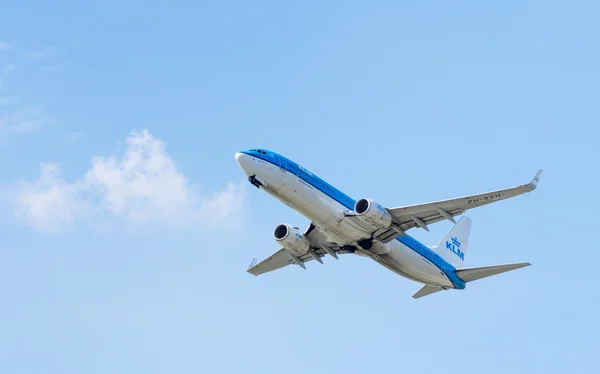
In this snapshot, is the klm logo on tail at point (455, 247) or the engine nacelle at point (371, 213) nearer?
the engine nacelle at point (371, 213)

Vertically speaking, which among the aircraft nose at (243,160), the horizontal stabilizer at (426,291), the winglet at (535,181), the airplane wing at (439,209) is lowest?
the winglet at (535,181)

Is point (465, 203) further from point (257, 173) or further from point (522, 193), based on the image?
point (257, 173)

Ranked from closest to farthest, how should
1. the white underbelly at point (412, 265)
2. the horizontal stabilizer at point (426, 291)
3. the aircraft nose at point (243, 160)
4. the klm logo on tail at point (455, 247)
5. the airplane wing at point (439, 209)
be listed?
the airplane wing at point (439, 209)
the aircraft nose at point (243, 160)
the white underbelly at point (412, 265)
the horizontal stabilizer at point (426, 291)
the klm logo on tail at point (455, 247)

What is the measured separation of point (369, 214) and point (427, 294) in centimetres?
1275

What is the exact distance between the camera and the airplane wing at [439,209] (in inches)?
1980

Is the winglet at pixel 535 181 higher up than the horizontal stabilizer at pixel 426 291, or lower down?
lower down

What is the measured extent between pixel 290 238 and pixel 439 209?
10304 millimetres

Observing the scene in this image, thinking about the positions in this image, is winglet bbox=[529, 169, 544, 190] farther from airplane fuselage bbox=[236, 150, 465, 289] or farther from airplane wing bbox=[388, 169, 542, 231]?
airplane fuselage bbox=[236, 150, 465, 289]

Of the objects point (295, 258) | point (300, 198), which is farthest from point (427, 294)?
point (300, 198)

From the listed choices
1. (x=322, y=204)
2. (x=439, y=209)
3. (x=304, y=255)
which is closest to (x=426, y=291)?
(x=304, y=255)

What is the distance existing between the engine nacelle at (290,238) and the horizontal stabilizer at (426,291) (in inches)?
379

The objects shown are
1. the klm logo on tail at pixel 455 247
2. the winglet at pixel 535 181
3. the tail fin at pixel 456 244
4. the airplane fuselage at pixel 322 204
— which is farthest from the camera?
the klm logo on tail at pixel 455 247

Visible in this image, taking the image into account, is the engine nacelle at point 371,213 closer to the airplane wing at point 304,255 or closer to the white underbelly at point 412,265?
the white underbelly at point 412,265

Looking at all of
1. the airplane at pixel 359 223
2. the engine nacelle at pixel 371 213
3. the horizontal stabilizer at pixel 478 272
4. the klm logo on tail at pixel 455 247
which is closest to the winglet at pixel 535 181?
the airplane at pixel 359 223
